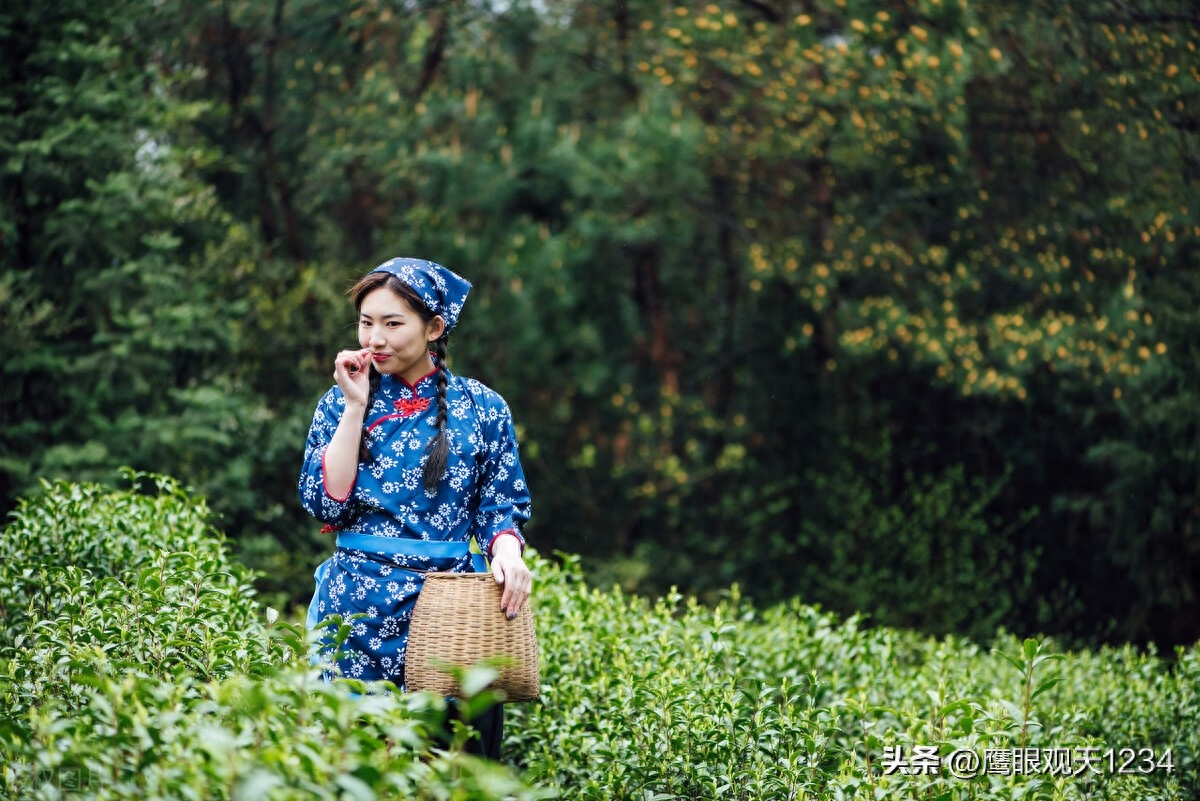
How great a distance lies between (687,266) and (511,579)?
9.24 metres

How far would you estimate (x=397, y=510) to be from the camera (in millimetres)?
3027

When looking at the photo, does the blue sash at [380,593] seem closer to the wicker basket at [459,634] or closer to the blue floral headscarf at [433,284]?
the wicker basket at [459,634]

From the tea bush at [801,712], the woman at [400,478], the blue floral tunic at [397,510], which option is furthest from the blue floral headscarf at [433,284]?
the tea bush at [801,712]

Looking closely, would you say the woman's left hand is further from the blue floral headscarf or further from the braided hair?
the blue floral headscarf

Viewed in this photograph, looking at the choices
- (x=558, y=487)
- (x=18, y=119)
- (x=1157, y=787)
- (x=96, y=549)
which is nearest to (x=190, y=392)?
(x=18, y=119)

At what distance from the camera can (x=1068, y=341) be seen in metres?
7.96

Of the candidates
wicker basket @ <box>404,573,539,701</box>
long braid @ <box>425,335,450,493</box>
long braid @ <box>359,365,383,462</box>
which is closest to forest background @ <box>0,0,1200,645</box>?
long braid @ <box>359,365,383,462</box>

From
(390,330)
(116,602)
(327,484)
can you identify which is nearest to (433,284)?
(390,330)

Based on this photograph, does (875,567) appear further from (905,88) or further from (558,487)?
(905,88)

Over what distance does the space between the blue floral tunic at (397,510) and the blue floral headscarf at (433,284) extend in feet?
0.64

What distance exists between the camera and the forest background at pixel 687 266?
6.80 meters

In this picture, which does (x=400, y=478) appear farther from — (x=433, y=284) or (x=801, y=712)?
(x=801, y=712)

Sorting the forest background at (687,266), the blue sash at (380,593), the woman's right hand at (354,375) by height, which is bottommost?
the forest background at (687,266)

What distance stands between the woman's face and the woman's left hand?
57cm
